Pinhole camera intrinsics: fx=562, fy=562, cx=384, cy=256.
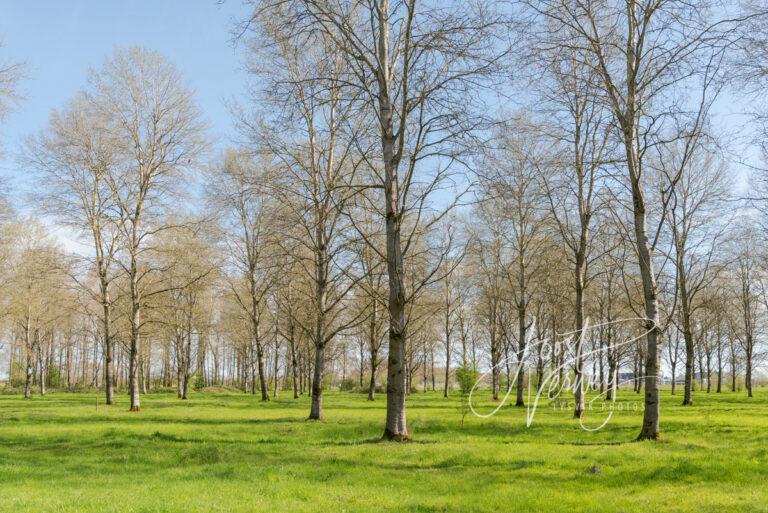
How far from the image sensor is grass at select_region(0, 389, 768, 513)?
6746mm

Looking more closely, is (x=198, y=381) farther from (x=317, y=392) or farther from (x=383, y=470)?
(x=383, y=470)

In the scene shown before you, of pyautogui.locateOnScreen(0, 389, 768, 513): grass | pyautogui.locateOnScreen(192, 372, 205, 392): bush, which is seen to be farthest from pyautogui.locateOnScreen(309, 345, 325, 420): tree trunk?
pyautogui.locateOnScreen(192, 372, 205, 392): bush

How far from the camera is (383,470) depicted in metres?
8.99

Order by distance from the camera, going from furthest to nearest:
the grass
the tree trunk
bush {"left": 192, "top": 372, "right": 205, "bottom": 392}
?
bush {"left": 192, "top": 372, "right": 205, "bottom": 392} < the tree trunk < the grass

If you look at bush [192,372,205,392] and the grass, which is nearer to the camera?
the grass

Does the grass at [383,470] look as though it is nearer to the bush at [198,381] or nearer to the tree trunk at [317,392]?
the tree trunk at [317,392]

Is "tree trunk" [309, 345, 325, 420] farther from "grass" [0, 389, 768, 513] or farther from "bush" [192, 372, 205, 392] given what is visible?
"bush" [192, 372, 205, 392]

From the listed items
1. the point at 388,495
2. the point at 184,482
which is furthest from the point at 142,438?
the point at 388,495

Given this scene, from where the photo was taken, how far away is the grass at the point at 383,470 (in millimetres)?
6746

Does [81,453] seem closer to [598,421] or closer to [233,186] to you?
[598,421]

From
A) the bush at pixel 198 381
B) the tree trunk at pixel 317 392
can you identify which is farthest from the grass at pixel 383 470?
the bush at pixel 198 381

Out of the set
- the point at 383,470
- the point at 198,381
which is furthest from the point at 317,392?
the point at 198,381

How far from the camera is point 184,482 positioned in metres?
8.34

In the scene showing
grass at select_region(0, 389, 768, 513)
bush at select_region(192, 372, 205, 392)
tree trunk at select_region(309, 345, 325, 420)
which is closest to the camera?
grass at select_region(0, 389, 768, 513)
